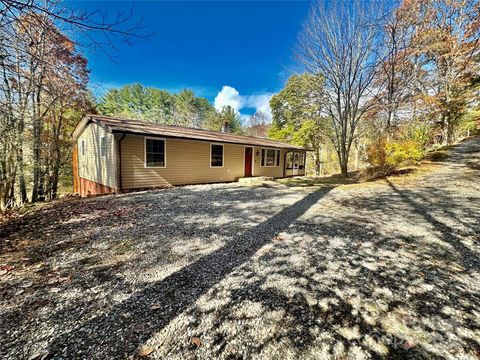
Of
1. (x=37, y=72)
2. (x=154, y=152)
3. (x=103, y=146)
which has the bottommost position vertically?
(x=154, y=152)

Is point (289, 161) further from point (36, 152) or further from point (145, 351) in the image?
point (145, 351)

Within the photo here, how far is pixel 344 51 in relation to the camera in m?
11.0

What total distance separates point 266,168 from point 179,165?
6803 mm

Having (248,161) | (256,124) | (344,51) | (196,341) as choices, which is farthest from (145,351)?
(256,124)

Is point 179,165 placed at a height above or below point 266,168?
above

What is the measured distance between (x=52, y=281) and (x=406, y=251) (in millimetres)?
4892

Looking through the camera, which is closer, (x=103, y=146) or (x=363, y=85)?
(x=103, y=146)

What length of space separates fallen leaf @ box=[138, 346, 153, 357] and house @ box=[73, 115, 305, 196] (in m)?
7.86

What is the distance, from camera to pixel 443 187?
6.62 metres

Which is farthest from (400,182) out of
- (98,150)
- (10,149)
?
(10,149)

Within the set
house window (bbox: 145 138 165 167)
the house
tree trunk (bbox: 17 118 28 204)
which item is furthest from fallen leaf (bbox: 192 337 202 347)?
house window (bbox: 145 138 165 167)

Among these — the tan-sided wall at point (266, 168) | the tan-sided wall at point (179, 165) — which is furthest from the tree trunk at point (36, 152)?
the tan-sided wall at point (266, 168)

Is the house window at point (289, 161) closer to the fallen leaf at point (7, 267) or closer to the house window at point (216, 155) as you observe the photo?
the house window at point (216, 155)

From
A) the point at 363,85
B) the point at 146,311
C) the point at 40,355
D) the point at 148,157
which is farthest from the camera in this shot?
the point at 363,85
